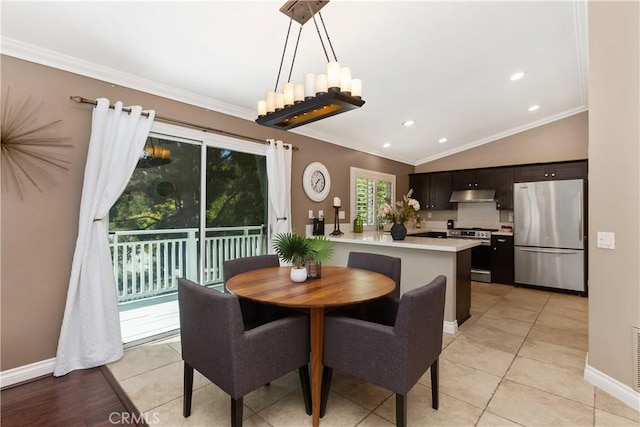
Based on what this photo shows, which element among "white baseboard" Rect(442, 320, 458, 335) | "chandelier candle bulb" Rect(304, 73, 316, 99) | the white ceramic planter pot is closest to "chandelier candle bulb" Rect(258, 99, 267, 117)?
"chandelier candle bulb" Rect(304, 73, 316, 99)

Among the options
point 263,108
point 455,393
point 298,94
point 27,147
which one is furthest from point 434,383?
point 27,147

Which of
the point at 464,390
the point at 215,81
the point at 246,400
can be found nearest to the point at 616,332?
the point at 464,390

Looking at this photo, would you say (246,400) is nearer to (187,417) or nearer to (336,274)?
(187,417)

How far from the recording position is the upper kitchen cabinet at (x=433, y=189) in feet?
20.3

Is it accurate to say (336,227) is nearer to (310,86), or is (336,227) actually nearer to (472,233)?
(472,233)

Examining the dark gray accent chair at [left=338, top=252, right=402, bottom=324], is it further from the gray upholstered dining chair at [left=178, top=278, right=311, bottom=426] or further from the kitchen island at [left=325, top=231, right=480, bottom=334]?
the kitchen island at [left=325, top=231, right=480, bottom=334]

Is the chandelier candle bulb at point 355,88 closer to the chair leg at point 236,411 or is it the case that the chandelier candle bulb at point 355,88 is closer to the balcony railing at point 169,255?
the chair leg at point 236,411

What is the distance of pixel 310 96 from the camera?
178cm

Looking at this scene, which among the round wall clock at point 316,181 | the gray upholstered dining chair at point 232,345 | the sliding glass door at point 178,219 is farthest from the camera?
the round wall clock at point 316,181

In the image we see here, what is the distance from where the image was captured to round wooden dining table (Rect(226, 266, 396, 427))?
176 cm

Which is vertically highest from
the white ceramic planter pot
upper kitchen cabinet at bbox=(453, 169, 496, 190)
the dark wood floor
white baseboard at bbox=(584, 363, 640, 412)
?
upper kitchen cabinet at bbox=(453, 169, 496, 190)

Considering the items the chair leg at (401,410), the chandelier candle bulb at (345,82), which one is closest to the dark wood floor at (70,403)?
the chair leg at (401,410)

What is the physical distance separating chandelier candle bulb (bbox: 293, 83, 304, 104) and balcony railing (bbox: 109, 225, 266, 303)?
6.89 feet

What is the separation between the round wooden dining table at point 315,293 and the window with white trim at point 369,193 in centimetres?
291
